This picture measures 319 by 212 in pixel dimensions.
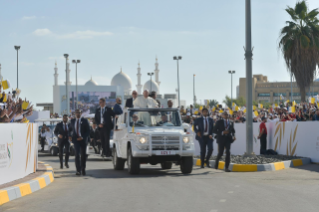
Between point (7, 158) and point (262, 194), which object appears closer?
point (262, 194)

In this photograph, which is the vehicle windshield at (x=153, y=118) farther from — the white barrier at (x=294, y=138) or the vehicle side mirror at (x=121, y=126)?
the white barrier at (x=294, y=138)

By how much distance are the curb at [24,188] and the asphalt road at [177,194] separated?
0.55ft

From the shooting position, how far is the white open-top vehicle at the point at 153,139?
45.5 ft

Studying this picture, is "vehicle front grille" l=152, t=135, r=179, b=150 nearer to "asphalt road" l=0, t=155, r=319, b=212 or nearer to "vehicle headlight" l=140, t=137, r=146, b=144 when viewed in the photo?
"vehicle headlight" l=140, t=137, r=146, b=144

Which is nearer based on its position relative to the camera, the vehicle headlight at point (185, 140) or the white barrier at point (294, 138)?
Answer: the vehicle headlight at point (185, 140)

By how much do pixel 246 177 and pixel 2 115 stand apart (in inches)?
295

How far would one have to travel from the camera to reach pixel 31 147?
44.0ft

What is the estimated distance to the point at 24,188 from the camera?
33.8 feet

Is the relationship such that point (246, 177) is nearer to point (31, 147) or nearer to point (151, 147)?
point (151, 147)

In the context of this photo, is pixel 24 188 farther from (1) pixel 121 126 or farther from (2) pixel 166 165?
(2) pixel 166 165

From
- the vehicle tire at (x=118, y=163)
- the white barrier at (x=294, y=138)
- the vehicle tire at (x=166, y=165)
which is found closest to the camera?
the vehicle tire at (x=118, y=163)

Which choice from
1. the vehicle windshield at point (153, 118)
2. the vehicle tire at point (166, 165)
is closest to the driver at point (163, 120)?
the vehicle windshield at point (153, 118)

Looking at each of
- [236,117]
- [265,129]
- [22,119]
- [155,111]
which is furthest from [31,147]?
[236,117]

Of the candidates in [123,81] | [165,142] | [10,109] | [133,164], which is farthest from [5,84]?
[123,81]
